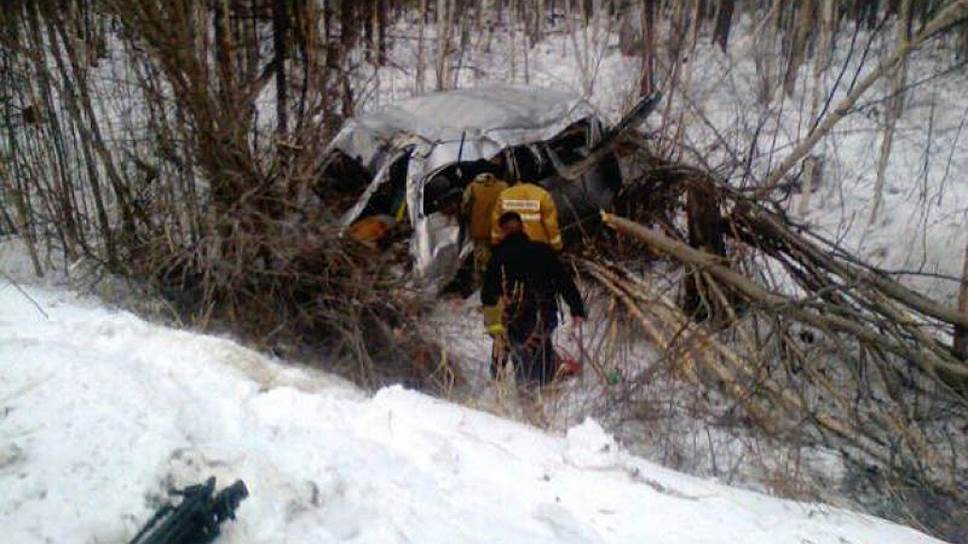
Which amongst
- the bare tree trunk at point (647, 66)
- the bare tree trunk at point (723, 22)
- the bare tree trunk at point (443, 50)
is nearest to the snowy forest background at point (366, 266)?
→ the bare tree trunk at point (647, 66)

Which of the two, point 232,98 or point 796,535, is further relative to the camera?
point 232,98

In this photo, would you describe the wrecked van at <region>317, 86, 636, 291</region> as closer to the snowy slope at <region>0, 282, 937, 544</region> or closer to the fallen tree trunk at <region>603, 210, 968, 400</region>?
the fallen tree trunk at <region>603, 210, 968, 400</region>

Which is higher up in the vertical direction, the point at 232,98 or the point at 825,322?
Answer: the point at 232,98

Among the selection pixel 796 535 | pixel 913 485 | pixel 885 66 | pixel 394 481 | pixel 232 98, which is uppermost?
pixel 885 66

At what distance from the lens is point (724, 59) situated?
44.6 feet

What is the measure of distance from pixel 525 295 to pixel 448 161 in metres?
1.66

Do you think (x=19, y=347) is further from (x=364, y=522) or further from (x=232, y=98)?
(x=232, y=98)

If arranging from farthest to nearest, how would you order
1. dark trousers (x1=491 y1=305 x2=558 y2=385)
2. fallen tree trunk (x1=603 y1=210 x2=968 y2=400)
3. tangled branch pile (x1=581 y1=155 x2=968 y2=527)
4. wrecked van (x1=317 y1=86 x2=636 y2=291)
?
wrecked van (x1=317 y1=86 x2=636 y2=291)
dark trousers (x1=491 y1=305 x2=558 y2=385)
tangled branch pile (x1=581 y1=155 x2=968 y2=527)
fallen tree trunk (x1=603 y1=210 x2=968 y2=400)

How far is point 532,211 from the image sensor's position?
552cm

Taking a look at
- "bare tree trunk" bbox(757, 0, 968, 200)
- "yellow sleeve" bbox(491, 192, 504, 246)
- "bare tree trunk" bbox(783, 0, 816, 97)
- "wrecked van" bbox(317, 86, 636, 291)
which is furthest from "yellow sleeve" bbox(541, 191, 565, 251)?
"bare tree trunk" bbox(783, 0, 816, 97)

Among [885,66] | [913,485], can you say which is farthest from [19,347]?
[885,66]

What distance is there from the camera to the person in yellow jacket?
621 cm

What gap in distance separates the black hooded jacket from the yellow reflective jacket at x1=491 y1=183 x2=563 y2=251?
2.5 inches

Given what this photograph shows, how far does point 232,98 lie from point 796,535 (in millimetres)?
4735
